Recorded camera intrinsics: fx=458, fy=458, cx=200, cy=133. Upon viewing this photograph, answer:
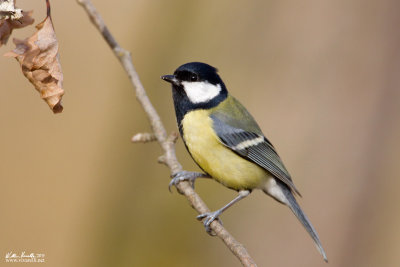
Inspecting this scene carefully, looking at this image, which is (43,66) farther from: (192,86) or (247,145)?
(247,145)

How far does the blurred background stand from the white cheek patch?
1.02 meters

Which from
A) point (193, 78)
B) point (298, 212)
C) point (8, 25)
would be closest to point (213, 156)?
point (193, 78)

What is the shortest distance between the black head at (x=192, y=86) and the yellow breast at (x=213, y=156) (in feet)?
0.22

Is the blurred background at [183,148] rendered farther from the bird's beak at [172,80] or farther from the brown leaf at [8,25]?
the brown leaf at [8,25]

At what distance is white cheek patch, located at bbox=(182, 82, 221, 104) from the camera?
2932 mm

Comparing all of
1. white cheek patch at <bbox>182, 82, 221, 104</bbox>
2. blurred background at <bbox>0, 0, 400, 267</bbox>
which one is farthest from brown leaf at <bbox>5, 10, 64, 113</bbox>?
blurred background at <bbox>0, 0, 400, 267</bbox>

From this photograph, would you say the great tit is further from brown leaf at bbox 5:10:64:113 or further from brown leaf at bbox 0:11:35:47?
brown leaf at bbox 0:11:35:47

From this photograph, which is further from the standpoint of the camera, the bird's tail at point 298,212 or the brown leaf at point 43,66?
the bird's tail at point 298,212

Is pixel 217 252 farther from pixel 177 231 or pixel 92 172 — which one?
pixel 92 172

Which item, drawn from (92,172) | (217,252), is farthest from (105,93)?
(217,252)

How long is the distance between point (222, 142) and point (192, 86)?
0.42 meters

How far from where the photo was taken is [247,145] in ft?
9.63

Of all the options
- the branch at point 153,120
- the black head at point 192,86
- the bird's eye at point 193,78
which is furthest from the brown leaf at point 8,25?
the bird's eye at point 193,78

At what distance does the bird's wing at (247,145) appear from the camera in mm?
2857
